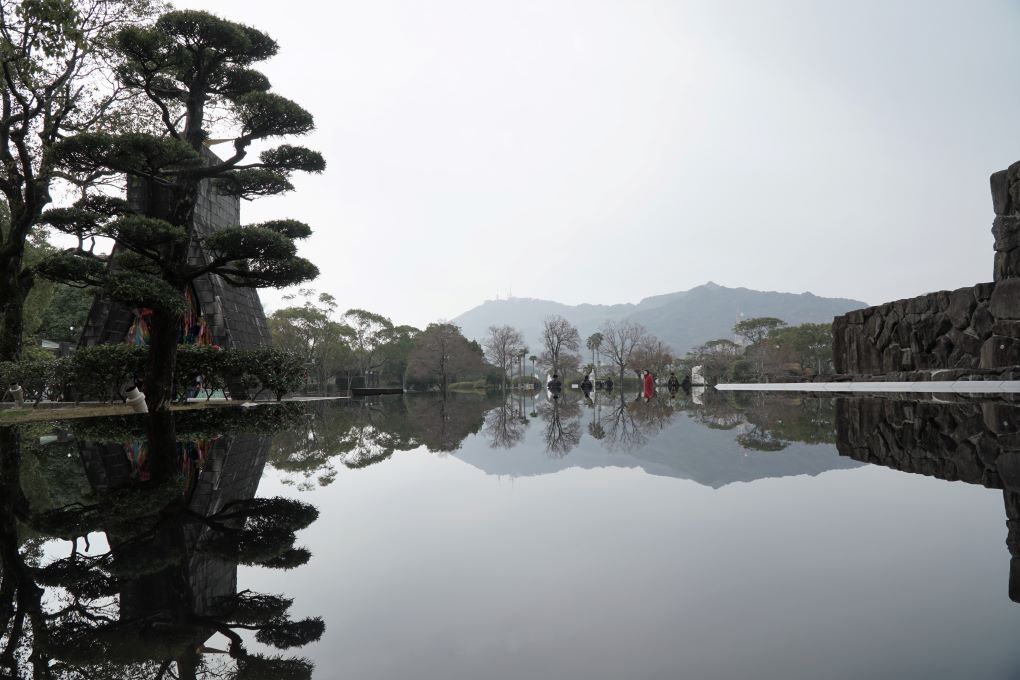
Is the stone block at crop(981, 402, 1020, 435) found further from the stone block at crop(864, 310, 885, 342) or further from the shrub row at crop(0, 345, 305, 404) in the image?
the shrub row at crop(0, 345, 305, 404)

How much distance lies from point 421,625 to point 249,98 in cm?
1256

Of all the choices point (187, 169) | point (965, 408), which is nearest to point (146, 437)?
point (187, 169)

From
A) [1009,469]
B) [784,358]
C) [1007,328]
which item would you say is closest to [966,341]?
[1007,328]

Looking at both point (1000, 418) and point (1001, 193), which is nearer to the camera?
point (1000, 418)

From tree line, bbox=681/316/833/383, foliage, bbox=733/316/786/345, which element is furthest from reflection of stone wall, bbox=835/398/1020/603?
foliage, bbox=733/316/786/345

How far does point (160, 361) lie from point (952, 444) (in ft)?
42.7

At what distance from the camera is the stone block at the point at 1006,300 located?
13.3 metres

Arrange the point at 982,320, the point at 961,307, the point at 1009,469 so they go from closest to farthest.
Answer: the point at 1009,469 → the point at 982,320 → the point at 961,307

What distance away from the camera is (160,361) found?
39.5ft

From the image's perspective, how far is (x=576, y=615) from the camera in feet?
6.61

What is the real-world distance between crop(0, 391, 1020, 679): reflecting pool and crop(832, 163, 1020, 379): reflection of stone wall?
10467mm

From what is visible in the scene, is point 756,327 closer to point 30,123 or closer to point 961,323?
point 961,323

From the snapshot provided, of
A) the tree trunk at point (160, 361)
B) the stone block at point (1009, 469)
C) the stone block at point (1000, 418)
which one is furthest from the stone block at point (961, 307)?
the tree trunk at point (160, 361)

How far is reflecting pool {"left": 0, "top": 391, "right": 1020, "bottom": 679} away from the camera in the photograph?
1727 millimetres
